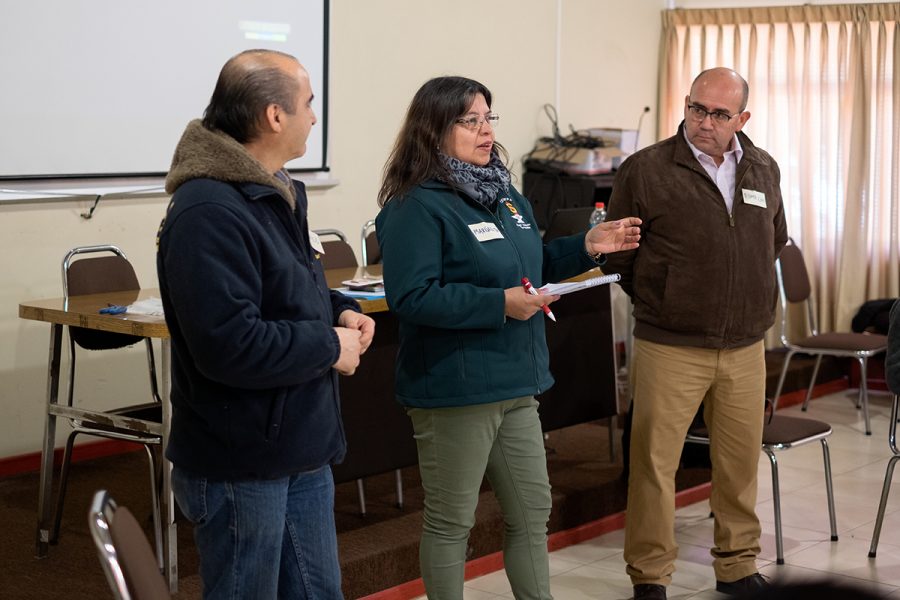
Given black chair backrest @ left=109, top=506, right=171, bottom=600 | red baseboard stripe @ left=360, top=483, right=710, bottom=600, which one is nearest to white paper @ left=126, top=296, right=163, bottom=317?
red baseboard stripe @ left=360, top=483, right=710, bottom=600

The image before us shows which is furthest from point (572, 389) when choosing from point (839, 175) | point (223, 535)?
Result: point (839, 175)

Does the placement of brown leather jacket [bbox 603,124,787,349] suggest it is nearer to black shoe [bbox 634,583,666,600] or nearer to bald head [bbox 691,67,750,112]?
bald head [bbox 691,67,750,112]

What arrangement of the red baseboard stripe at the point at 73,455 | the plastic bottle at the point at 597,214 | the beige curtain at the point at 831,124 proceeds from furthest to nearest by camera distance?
the beige curtain at the point at 831,124 < the plastic bottle at the point at 597,214 < the red baseboard stripe at the point at 73,455

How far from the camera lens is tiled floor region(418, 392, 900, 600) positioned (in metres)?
3.63

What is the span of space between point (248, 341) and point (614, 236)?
3.99 ft

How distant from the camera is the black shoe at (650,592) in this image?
337cm

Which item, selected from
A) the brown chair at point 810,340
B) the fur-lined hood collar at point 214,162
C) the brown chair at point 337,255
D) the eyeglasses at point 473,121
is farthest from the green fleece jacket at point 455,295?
the brown chair at point 810,340

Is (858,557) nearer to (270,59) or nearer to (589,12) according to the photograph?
(270,59)

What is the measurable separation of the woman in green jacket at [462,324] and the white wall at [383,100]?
228 centimetres

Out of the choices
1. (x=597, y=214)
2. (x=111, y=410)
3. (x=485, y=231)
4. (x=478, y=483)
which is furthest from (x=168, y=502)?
(x=597, y=214)

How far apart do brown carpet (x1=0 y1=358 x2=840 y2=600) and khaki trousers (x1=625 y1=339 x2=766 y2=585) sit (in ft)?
2.11

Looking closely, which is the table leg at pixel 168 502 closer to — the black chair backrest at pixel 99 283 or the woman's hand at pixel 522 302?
the black chair backrest at pixel 99 283

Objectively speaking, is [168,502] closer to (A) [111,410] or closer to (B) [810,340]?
(A) [111,410]

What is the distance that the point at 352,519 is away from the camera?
385 centimetres
